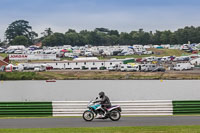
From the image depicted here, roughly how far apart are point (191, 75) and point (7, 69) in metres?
41.8

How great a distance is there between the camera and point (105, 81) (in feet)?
287

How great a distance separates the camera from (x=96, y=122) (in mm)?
22484

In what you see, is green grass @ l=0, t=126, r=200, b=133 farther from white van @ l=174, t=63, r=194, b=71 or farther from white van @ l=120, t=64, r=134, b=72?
white van @ l=120, t=64, r=134, b=72

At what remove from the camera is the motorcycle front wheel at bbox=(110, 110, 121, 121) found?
2278cm

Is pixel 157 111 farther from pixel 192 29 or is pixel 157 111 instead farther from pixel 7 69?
pixel 192 29

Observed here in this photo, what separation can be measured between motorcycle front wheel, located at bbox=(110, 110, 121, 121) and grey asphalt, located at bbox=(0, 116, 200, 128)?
0.70ft

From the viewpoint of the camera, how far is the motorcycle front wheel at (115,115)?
74.7ft

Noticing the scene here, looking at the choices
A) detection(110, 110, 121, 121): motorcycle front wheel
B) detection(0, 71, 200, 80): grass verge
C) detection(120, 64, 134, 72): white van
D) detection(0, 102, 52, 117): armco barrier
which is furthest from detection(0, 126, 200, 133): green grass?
detection(120, 64, 134, 72): white van

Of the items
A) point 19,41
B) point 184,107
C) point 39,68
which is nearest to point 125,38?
point 19,41

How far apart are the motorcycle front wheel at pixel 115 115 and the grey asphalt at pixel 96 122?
0.21 metres

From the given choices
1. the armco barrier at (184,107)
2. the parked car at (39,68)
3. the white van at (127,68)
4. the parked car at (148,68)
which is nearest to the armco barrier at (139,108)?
the armco barrier at (184,107)

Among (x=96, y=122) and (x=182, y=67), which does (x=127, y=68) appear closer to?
(x=182, y=67)

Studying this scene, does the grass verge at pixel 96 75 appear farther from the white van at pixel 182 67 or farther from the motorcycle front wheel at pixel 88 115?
the motorcycle front wheel at pixel 88 115

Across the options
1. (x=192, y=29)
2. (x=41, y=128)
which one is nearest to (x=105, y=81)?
(x=41, y=128)
